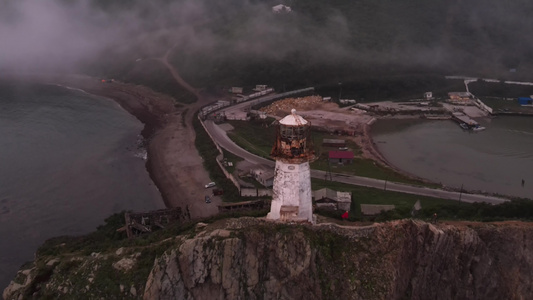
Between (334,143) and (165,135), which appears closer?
(334,143)

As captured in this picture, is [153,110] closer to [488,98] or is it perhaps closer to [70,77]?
[70,77]

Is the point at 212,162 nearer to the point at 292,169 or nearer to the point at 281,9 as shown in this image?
the point at 292,169

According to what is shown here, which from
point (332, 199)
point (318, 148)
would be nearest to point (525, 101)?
point (318, 148)

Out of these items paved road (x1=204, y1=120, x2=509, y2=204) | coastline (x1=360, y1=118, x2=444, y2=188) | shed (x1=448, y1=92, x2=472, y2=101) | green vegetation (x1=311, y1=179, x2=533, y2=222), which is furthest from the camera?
shed (x1=448, y1=92, x2=472, y2=101)

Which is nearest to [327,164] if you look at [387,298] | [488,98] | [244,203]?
[244,203]

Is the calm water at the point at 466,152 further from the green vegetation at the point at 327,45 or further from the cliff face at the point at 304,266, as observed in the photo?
the cliff face at the point at 304,266

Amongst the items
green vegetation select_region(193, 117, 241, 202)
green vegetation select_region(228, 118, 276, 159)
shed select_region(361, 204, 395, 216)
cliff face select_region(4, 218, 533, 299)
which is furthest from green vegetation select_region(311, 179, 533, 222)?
green vegetation select_region(228, 118, 276, 159)

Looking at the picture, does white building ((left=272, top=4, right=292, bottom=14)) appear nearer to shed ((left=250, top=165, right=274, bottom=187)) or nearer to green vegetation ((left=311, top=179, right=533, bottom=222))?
shed ((left=250, top=165, right=274, bottom=187))

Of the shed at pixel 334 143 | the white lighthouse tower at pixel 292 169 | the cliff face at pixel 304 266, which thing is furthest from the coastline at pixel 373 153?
the white lighthouse tower at pixel 292 169
